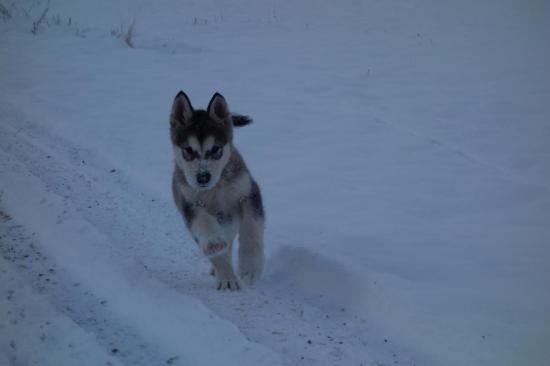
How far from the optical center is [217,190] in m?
4.50

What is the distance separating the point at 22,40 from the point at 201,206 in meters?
10.3

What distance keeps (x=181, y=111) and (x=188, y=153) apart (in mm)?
475

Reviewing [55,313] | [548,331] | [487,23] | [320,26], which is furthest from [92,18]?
[548,331]

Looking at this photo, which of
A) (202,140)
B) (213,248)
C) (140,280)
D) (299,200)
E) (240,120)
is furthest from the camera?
(299,200)

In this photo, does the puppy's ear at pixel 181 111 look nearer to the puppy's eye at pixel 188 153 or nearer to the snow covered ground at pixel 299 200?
the puppy's eye at pixel 188 153

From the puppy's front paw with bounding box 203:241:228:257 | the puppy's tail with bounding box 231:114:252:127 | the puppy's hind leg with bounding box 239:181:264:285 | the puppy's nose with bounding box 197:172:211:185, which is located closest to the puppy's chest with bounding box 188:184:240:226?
the puppy's hind leg with bounding box 239:181:264:285

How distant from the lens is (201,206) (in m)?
4.45

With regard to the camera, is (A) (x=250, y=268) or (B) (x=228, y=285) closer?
(B) (x=228, y=285)

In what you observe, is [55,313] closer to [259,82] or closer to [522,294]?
[522,294]

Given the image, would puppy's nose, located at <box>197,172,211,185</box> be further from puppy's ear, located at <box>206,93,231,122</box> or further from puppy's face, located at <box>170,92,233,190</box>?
puppy's ear, located at <box>206,93,231,122</box>

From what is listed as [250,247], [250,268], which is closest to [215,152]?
[250,247]

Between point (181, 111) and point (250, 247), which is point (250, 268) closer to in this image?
point (250, 247)

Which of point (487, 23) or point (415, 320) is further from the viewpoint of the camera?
point (487, 23)

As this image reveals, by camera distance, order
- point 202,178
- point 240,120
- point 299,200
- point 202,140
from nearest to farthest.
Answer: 1. point 202,178
2. point 202,140
3. point 240,120
4. point 299,200
